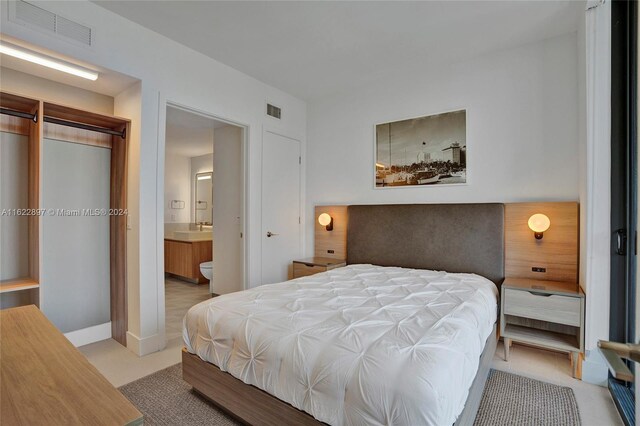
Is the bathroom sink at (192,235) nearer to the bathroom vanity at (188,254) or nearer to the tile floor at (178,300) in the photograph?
the bathroom vanity at (188,254)

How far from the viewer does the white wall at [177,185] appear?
6.53 metres

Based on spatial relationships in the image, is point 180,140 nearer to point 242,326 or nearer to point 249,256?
point 249,256

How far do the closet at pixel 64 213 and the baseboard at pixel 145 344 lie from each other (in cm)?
16

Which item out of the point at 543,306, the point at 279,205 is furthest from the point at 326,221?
the point at 543,306

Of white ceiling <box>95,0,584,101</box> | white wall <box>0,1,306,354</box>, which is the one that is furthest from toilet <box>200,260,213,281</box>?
white ceiling <box>95,0,584,101</box>

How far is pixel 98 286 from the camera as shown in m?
3.09

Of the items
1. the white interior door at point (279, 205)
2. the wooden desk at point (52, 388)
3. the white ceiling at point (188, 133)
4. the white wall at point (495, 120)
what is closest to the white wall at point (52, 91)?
the white ceiling at point (188, 133)

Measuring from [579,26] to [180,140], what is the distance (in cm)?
546

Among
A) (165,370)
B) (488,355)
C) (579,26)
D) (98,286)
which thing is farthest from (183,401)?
(579,26)

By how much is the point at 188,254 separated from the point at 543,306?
5.14 metres

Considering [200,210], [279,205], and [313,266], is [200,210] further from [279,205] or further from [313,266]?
[313,266]

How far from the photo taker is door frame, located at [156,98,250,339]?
2930mm

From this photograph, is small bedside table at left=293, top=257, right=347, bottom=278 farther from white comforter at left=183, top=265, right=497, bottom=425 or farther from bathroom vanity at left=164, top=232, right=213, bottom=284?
bathroom vanity at left=164, top=232, right=213, bottom=284

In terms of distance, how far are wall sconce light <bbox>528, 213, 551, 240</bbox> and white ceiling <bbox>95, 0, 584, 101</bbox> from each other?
1.68m
